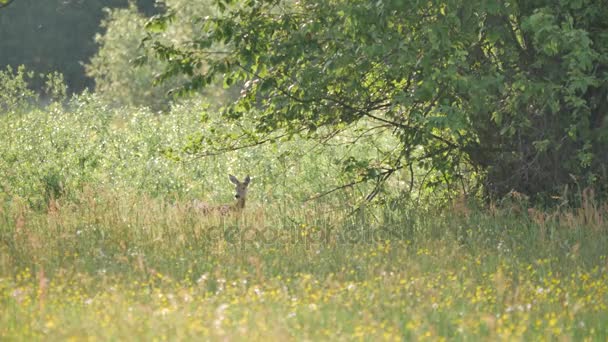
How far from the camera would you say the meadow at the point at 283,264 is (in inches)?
252

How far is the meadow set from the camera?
21.0ft

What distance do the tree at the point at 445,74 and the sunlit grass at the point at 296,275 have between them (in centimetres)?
90

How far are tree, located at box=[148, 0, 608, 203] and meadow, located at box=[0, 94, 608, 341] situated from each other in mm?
665

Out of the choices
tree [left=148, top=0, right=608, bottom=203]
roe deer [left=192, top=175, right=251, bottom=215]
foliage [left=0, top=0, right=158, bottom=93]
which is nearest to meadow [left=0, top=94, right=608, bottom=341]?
roe deer [left=192, top=175, right=251, bottom=215]

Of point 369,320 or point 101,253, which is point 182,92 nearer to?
point 101,253

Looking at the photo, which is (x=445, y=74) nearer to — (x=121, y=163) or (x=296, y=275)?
(x=296, y=275)

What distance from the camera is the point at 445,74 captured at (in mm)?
9609

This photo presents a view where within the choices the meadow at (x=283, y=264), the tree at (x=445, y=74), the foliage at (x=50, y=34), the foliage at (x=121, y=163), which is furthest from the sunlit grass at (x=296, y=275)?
the foliage at (x=50, y=34)

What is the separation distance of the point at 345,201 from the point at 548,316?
17.1ft

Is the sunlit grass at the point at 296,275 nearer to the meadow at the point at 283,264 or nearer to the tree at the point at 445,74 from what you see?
the meadow at the point at 283,264

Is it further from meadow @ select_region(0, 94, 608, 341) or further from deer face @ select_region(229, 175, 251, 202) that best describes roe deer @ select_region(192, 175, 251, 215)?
meadow @ select_region(0, 94, 608, 341)

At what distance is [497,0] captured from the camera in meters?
9.52

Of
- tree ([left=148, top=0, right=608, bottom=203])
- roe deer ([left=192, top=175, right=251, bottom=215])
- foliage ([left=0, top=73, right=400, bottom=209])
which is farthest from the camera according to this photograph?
foliage ([left=0, top=73, right=400, bottom=209])

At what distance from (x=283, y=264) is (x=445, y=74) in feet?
8.29
